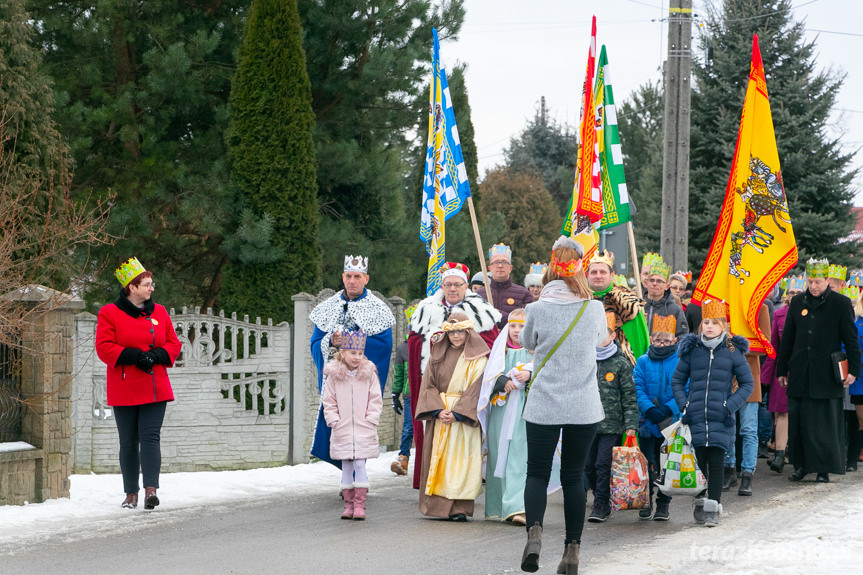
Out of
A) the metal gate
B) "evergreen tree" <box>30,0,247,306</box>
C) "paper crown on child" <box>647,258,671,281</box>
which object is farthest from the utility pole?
the metal gate

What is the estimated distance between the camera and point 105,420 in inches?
449

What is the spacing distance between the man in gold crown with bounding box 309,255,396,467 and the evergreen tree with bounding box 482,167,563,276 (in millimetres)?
33602

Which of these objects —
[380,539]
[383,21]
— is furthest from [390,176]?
[380,539]

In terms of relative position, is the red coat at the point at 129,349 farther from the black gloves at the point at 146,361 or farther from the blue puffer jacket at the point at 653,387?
the blue puffer jacket at the point at 653,387

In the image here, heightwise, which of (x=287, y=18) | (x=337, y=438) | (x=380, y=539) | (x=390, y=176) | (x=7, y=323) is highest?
(x=287, y=18)

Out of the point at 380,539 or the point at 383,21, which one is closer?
the point at 380,539

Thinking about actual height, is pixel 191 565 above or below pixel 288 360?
below

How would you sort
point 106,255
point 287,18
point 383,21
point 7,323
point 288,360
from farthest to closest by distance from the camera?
point 383,21, point 106,255, point 287,18, point 288,360, point 7,323

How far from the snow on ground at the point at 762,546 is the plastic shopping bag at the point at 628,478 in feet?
1.60

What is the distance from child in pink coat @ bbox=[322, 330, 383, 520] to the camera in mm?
8922

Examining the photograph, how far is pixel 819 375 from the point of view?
11.3m

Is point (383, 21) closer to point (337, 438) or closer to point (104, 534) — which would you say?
point (337, 438)

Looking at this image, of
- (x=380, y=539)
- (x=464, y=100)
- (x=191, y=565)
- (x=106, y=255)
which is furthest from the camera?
(x=464, y=100)

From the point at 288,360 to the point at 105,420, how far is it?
6.60 ft
